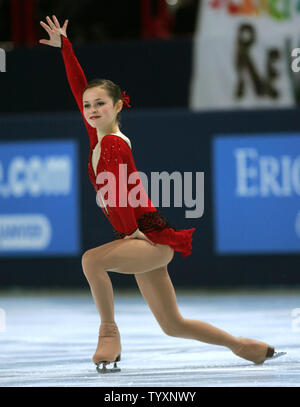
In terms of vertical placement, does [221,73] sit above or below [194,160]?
above

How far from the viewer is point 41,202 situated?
29.5 ft

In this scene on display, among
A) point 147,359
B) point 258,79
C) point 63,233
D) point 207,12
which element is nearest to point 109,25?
point 207,12

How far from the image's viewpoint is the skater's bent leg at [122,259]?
148 inches

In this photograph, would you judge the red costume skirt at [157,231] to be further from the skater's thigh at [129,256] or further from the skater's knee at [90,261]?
the skater's knee at [90,261]

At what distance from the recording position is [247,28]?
9.55 m

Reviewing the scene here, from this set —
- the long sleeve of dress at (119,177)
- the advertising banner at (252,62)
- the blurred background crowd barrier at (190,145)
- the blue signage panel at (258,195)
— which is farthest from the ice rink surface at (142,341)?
the advertising banner at (252,62)

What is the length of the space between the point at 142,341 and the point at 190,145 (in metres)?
3.93

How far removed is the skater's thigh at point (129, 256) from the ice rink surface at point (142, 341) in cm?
50

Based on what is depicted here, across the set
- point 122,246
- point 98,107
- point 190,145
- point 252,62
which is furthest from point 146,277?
point 252,62

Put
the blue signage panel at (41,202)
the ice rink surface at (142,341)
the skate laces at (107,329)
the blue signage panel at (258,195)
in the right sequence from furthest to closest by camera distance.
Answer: the blue signage panel at (41,202), the blue signage panel at (258,195), the skate laces at (107,329), the ice rink surface at (142,341)

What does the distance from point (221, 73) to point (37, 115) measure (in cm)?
212

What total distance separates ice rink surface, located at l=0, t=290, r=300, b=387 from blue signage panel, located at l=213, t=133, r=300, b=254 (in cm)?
53

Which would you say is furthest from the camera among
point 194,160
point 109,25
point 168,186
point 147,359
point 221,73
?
point 109,25

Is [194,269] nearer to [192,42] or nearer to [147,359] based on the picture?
[192,42]
